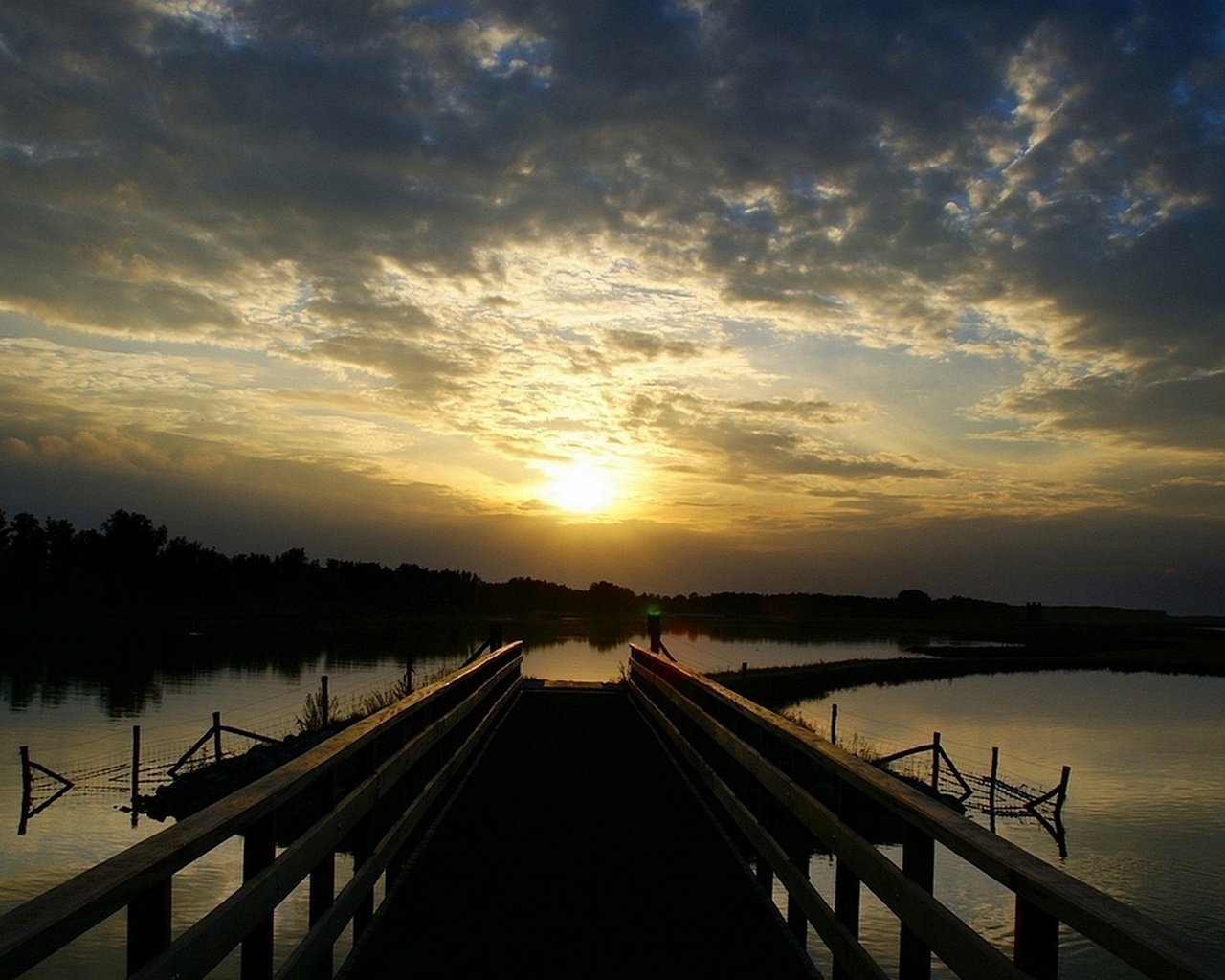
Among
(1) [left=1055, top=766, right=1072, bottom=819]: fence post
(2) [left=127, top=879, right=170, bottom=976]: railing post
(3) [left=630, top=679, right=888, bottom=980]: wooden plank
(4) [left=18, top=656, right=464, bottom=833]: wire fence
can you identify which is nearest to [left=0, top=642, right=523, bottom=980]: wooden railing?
(2) [left=127, top=879, right=170, bottom=976]: railing post

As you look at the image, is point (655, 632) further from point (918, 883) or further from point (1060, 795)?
point (918, 883)

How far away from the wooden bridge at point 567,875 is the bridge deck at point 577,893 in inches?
0.8

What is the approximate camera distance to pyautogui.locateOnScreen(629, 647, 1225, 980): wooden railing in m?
2.59

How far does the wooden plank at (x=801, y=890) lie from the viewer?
4.56 meters

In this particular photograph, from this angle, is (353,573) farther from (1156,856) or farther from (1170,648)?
(1156,856)

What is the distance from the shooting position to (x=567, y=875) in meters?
7.12

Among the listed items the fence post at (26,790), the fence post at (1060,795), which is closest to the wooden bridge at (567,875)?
the fence post at (26,790)

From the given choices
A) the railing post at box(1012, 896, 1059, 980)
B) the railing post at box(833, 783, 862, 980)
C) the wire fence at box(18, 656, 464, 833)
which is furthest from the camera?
the wire fence at box(18, 656, 464, 833)

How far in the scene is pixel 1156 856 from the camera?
20.9m

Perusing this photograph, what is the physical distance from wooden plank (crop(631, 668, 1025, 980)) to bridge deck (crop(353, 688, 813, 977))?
75 centimetres

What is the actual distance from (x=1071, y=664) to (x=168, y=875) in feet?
289

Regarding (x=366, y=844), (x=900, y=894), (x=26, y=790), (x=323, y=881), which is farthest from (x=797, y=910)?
(x=26, y=790)

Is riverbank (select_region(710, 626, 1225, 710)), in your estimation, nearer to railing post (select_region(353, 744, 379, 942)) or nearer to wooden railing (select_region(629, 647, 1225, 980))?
wooden railing (select_region(629, 647, 1225, 980))

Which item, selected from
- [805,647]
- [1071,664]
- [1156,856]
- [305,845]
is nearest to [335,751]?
[305,845]
